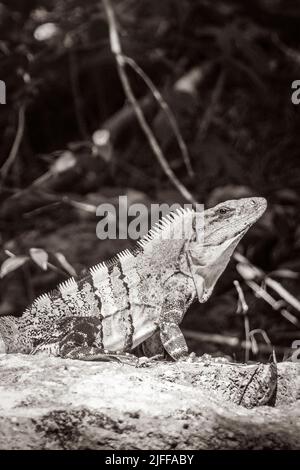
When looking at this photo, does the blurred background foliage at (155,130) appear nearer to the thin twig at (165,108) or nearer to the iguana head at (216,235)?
the thin twig at (165,108)

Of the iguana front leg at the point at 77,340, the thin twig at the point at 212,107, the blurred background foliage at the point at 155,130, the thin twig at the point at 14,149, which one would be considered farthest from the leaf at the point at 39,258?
the thin twig at the point at 212,107

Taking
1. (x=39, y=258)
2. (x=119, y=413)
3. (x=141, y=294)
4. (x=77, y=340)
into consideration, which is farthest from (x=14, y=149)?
(x=119, y=413)

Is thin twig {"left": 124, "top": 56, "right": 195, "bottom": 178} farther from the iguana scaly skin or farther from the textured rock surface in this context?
the textured rock surface

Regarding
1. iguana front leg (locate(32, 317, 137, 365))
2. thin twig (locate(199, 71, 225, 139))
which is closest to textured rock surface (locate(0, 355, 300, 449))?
iguana front leg (locate(32, 317, 137, 365))

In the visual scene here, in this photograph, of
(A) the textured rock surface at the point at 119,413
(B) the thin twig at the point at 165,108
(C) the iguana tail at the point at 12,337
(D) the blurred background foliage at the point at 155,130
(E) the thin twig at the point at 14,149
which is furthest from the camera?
(E) the thin twig at the point at 14,149

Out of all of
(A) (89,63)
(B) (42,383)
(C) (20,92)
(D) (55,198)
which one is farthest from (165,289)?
(A) (89,63)
